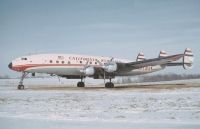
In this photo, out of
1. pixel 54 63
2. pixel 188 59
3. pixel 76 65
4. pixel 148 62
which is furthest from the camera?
pixel 188 59

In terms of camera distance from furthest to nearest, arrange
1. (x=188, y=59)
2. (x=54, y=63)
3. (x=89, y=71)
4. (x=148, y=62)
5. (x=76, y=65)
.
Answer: (x=188, y=59)
(x=76, y=65)
(x=148, y=62)
(x=89, y=71)
(x=54, y=63)

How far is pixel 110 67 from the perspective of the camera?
31.2m

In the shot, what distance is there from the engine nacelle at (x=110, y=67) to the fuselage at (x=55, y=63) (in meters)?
2.46

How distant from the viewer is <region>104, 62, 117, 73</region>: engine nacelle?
31.2 meters

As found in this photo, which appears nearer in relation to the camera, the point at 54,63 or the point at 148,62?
the point at 54,63

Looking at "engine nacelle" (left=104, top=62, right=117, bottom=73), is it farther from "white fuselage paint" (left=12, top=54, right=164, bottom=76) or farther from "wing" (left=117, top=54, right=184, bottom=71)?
"white fuselage paint" (left=12, top=54, right=164, bottom=76)

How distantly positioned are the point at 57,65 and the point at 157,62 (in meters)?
11.1

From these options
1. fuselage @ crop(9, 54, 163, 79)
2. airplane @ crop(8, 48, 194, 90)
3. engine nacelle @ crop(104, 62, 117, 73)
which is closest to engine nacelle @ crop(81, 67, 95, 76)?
airplane @ crop(8, 48, 194, 90)

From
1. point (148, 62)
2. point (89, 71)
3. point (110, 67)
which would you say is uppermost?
point (148, 62)

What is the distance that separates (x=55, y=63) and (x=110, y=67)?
5897 millimetres

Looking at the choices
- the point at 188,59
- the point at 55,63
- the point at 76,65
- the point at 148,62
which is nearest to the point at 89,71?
the point at 76,65

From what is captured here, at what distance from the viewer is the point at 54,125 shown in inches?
346

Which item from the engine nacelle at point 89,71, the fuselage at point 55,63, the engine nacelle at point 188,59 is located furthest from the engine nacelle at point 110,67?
the engine nacelle at point 188,59

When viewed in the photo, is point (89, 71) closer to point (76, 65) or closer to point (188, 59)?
point (76, 65)
